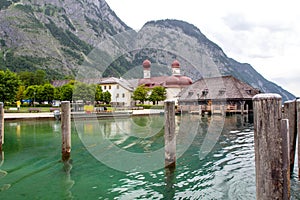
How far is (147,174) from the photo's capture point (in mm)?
9867

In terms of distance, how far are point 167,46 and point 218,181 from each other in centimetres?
1678

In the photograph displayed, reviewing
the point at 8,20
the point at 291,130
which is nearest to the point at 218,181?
the point at 291,130

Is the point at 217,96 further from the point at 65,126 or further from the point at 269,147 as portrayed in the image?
the point at 269,147

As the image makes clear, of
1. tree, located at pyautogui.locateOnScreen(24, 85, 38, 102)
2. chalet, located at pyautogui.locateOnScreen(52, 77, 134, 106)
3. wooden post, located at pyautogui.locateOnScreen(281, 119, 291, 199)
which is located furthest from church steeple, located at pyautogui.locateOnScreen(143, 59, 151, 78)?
wooden post, located at pyautogui.locateOnScreen(281, 119, 291, 199)

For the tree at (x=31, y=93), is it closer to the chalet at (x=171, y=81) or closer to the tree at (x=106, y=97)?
the tree at (x=106, y=97)

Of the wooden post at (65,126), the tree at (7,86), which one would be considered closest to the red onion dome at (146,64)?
the tree at (7,86)

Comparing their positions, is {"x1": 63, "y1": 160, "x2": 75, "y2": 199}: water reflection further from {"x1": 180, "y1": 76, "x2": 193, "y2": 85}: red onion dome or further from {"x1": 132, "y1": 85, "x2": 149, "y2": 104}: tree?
{"x1": 180, "y1": 76, "x2": 193, "y2": 85}: red onion dome

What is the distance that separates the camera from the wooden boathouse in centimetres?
5072

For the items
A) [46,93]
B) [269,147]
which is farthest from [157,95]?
[269,147]

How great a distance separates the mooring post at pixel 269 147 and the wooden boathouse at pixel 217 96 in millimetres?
44342

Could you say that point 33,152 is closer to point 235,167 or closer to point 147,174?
point 147,174

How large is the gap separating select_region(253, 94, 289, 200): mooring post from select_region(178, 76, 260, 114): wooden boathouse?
1746 inches

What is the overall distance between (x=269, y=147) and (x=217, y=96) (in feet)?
178

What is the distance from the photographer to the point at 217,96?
185 feet
